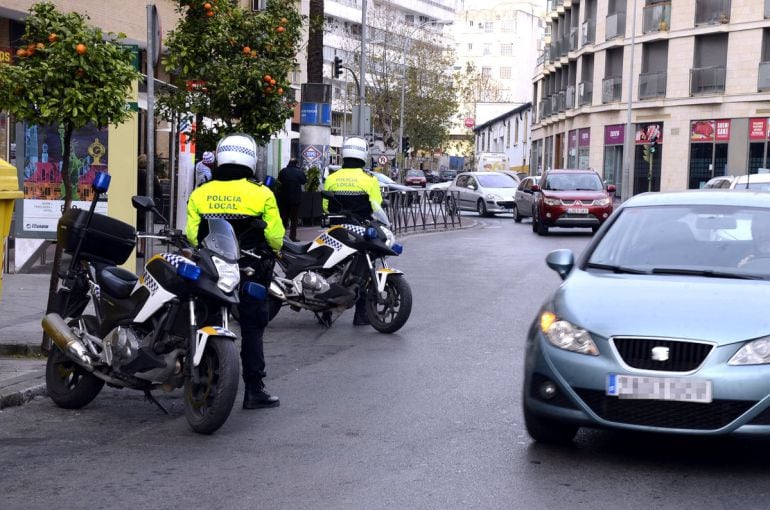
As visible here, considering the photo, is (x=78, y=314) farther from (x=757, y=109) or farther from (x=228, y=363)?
(x=757, y=109)

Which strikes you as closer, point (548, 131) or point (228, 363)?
point (228, 363)

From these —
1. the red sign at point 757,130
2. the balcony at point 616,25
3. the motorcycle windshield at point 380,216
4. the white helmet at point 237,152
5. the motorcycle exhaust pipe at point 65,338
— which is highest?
the balcony at point 616,25

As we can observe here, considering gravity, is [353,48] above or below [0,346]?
above

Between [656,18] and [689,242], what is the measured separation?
159 feet

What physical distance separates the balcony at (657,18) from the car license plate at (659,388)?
49.1m

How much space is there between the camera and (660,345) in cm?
580

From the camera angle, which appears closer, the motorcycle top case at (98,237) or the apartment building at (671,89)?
the motorcycle top case at (98,237)

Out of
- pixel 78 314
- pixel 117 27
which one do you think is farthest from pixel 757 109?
pixel 78 314

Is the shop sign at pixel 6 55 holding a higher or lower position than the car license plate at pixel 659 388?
higher

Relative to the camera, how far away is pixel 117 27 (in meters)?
23.6

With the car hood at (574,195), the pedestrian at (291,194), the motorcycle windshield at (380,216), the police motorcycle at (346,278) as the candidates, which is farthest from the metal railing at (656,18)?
the police motorcycle at (346,278)

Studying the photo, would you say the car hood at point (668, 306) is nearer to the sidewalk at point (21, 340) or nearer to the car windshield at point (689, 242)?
the car windshield at point (689, 242)

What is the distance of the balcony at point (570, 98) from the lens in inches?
2471

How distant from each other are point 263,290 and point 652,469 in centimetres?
271
